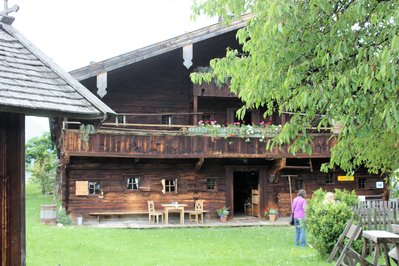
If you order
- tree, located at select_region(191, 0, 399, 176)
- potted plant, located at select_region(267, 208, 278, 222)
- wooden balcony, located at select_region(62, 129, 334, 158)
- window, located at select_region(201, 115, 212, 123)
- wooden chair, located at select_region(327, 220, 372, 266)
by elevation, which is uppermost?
window, located at select_region(201, 115, 212, 123)

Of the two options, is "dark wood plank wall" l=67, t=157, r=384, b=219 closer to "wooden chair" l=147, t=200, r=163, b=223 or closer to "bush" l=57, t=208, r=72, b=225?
"wooden chair" l=147, t=200, r=163, b=223

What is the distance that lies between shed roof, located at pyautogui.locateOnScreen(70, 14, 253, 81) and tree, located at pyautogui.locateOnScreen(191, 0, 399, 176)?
14.2 m

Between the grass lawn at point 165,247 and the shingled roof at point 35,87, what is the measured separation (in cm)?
640

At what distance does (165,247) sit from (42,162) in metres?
30.3

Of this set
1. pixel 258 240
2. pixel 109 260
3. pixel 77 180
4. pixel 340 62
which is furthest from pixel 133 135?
pixel 340 62

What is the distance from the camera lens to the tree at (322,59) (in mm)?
6160

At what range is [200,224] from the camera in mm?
22516

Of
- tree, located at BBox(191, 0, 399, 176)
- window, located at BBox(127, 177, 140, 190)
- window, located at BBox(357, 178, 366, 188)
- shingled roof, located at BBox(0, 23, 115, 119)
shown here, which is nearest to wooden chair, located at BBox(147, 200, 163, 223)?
window, located at BBox(127, 177, 140, 190)

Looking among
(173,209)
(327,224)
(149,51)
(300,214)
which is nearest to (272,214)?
(173,209)

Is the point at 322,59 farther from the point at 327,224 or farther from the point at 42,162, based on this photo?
the point at 42,162

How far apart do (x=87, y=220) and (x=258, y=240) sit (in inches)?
321

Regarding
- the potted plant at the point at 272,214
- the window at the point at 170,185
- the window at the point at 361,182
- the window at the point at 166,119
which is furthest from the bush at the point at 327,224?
the window at the point at 361,182

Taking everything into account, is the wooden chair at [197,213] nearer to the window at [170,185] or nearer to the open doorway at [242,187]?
the window at [170,185]

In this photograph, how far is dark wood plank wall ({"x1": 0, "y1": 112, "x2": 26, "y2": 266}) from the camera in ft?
20.1
